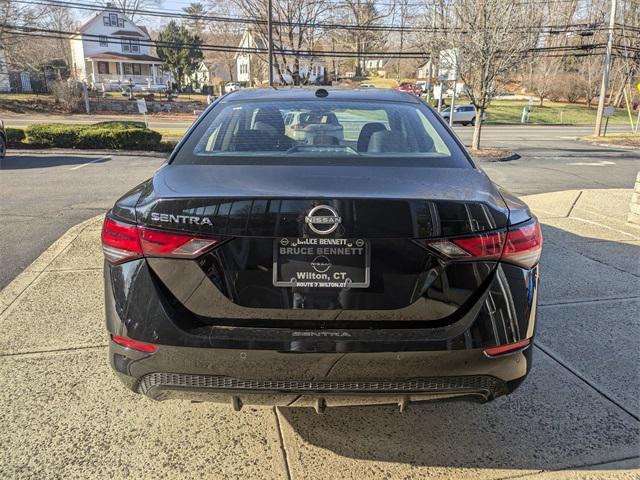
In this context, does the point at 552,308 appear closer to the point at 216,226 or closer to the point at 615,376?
the point at 615,376

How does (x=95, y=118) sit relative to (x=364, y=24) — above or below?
below

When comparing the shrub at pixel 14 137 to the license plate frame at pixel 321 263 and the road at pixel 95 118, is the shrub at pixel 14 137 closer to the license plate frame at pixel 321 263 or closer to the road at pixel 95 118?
the road at pixel 95 118

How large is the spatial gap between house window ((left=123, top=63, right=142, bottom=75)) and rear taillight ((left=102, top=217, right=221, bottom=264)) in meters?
64.4

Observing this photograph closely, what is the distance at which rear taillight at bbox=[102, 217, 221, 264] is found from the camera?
1828mm

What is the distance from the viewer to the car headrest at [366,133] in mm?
2682

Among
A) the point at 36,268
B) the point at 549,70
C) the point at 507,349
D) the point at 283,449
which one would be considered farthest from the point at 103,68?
the point at 507,349

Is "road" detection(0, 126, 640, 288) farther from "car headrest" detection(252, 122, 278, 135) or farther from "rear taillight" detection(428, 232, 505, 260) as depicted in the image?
"rear taillight" detection(428, 232, 505, 260)

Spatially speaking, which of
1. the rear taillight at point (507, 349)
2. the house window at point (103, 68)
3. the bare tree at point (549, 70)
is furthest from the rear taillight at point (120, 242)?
the house window at point (103, 68)

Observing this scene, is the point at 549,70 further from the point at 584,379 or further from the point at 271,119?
the point at 271,119

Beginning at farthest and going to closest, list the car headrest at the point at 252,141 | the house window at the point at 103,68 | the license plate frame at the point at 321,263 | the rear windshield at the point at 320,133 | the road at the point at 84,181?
the house window at the point at 103,68, the road at the point at 84,181, the car headrest at the point at 252,141, the rear windshield at the point at 320,133, the license plate frame at the point at 321,263

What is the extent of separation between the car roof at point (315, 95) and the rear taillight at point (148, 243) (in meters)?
1.44

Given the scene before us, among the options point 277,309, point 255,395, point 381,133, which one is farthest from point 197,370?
point 381,133

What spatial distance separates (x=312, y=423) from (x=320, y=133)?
156 centimetres

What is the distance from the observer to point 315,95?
123 inches
